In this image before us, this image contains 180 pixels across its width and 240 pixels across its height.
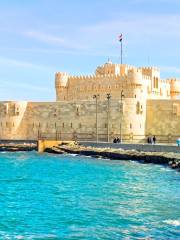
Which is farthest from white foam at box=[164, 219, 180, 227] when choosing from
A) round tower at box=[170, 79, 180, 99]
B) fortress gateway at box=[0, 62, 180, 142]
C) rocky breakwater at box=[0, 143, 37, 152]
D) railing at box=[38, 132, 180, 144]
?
round tower at box=[170, 79, 180, 99]

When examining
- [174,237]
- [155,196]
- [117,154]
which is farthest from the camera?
[117,154]

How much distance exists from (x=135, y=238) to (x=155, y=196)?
7260mm

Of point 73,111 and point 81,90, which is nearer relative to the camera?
point 73,111

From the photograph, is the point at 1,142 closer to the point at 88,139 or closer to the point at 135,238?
the point at 88,139

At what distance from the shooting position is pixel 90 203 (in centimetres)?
2108

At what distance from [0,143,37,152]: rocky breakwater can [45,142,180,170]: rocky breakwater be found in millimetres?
2355

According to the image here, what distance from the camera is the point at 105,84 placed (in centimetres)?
5812

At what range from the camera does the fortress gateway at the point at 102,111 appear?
52688 mm

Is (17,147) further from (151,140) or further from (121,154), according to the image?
(121,154)

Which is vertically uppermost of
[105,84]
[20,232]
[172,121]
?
[105,84]

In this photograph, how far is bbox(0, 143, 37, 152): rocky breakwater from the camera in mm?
52594

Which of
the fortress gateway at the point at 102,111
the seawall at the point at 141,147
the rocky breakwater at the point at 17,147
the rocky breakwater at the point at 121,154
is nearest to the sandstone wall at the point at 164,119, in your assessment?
the fortress gateway at the point at 102,111

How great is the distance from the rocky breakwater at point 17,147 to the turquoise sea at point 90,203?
17040 mm

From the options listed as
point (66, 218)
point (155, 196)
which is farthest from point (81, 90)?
point (66, 218)
